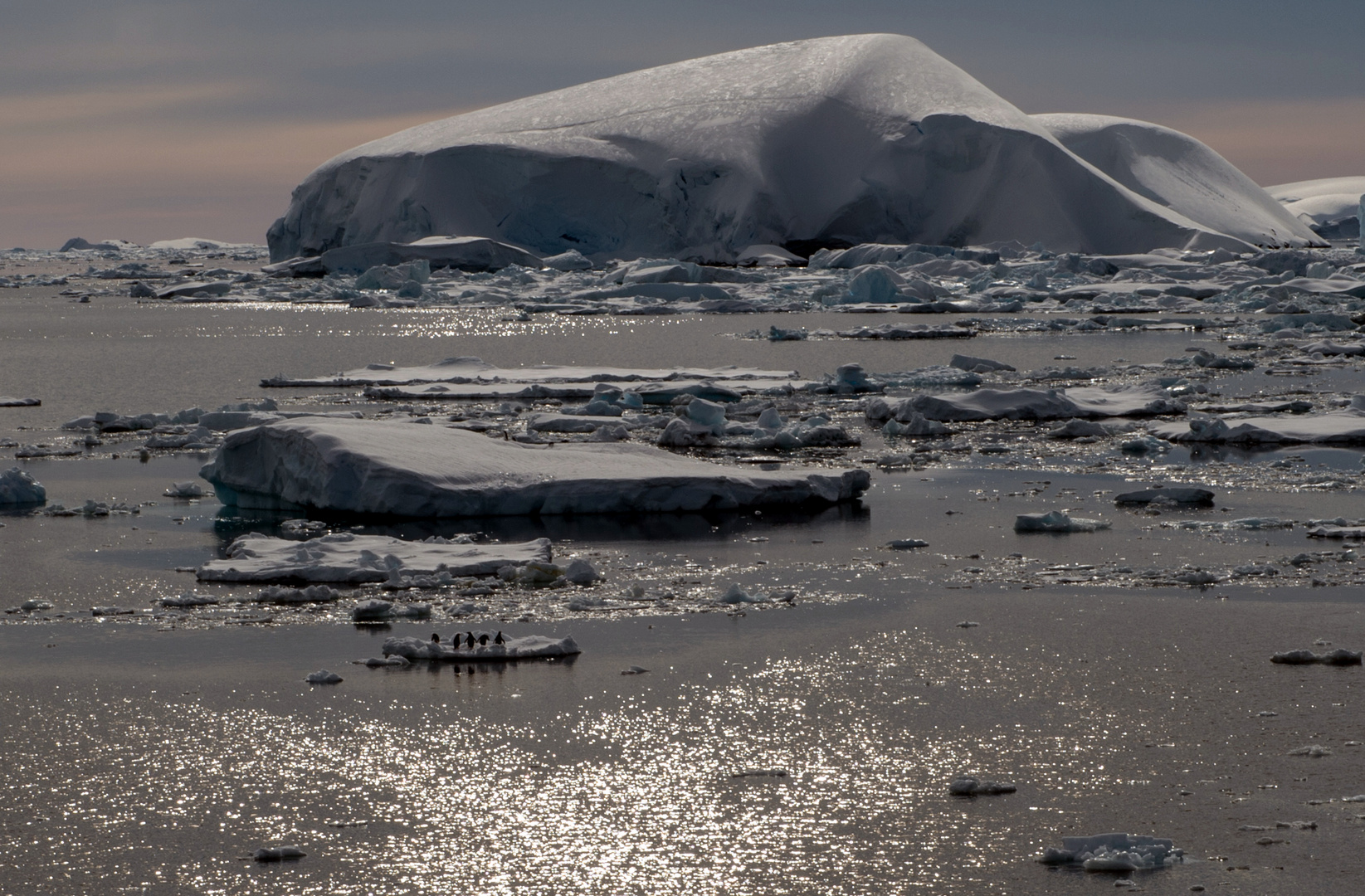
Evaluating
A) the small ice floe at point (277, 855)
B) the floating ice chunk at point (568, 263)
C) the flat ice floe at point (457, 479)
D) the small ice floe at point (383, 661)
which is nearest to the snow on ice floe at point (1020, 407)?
the flat ice floe at point (457, 479)

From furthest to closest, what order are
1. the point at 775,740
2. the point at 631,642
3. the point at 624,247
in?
1. the point at 624,247
2. the point at 631,642
3. the point at 775,740

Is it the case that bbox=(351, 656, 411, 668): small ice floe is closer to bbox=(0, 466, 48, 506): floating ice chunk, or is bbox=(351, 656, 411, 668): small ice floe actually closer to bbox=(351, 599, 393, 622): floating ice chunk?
bbox=(351, 599, 393, 622): floating ice chunk

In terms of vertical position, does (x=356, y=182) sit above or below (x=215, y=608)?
above

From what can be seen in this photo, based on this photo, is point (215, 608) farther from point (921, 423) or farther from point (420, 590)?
point (921, 423)

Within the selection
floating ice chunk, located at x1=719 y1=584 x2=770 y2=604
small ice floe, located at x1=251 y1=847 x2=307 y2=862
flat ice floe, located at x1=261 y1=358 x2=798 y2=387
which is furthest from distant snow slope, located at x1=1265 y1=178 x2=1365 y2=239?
small ice floe, located at x1=251 y1=847 x2=307 y2=862

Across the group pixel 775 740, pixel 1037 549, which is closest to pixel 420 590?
pixel 775 740

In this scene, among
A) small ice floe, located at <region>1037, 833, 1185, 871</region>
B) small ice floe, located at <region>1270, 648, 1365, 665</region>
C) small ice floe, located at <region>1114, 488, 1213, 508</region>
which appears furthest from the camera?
small ice floe, located at <region>1114, 488, 1213, 508</region>

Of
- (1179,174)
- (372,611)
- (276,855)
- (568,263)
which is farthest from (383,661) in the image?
(1179,174)

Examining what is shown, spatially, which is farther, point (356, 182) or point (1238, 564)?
point (356, 182)
